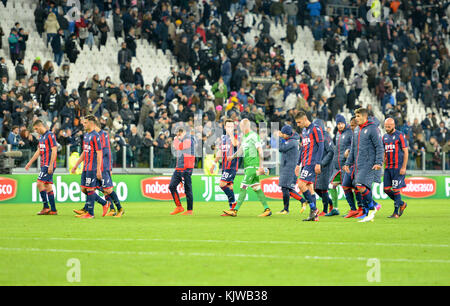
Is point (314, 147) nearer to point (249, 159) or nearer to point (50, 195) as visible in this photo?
point (249, 159)

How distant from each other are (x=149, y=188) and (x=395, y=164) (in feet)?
38.1

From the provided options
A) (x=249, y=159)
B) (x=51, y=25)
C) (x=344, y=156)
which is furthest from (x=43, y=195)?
(x=51, y=25)

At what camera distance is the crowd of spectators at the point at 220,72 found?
2888cm

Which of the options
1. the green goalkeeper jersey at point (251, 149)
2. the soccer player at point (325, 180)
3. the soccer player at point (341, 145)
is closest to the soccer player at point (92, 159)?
the green goalkeeper jersey at point (251, 149)

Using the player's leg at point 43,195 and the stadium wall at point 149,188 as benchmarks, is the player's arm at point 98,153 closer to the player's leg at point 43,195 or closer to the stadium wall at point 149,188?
the player's leg at point 43,195

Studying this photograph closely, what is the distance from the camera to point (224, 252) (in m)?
11.1

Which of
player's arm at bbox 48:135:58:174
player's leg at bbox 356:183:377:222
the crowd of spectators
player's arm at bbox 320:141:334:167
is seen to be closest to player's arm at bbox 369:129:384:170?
player's leg at bbox 356:183:377:222

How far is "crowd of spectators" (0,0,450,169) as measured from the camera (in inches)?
1137

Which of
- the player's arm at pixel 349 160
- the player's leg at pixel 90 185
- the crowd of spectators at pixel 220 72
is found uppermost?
the crowd of spectators at pixel 220 72

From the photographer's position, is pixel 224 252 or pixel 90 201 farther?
pixel 90 201

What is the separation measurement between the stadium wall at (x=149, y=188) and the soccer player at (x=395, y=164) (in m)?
10.0

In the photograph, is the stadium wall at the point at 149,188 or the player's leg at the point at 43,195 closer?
the player's leg at the point at 43,195
